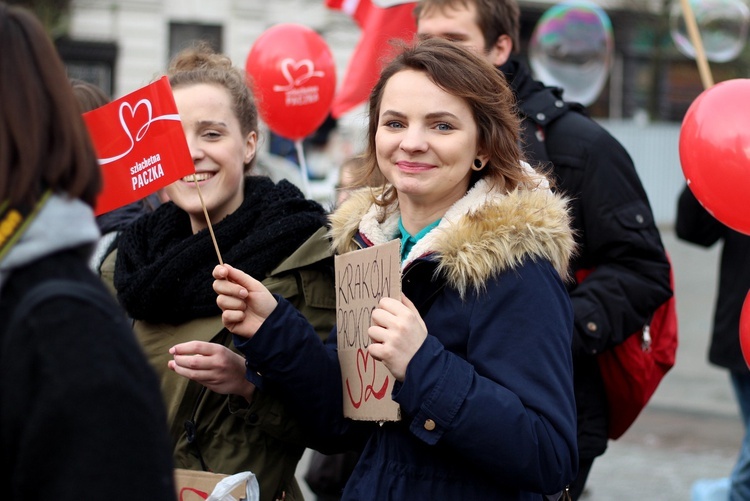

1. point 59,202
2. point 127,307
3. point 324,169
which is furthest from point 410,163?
point 324,169

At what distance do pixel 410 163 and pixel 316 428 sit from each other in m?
0.74

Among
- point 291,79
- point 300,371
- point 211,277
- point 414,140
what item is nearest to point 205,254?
point 211,277

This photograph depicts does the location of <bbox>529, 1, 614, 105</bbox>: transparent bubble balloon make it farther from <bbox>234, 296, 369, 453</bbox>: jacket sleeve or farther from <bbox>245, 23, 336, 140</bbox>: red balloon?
<bbox>234, 296, 369, 453</bbox>: jacket sleeve

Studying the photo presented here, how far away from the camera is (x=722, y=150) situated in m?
3.28

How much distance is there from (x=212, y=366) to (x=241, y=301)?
0.22 meters

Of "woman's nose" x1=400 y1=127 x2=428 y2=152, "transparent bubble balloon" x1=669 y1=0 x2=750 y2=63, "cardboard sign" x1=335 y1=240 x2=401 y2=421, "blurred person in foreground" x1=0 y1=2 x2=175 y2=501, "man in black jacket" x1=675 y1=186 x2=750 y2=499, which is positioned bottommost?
"man in black jacket" x1=675 y1=186 x2=750 y2=499

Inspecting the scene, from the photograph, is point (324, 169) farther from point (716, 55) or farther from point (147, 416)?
point (147, 416)

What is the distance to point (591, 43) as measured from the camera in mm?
6859

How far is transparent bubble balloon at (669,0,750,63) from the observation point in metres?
5.95

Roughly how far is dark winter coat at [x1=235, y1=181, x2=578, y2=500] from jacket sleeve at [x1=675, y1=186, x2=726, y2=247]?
2.58 meters

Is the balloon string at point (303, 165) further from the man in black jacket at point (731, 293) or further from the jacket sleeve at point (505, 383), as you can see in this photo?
the jacket sleeve at point (505, 383)

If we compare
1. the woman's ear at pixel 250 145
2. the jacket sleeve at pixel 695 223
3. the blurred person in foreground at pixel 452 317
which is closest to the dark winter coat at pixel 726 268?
the jacket sleeve at pixel 695 223

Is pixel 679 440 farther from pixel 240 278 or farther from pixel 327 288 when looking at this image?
pixel 240 278

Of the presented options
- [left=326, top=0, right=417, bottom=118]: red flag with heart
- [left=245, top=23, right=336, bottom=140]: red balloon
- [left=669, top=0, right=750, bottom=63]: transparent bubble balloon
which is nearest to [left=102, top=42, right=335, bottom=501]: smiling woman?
[left=245, top=23, right=336, bottom=140]: red balloon
